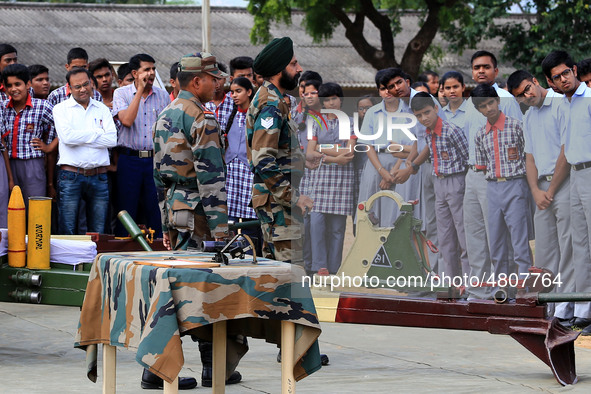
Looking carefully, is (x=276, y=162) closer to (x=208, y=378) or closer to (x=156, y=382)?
(x=208, y=378)

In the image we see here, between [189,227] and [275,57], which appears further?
[275,57]

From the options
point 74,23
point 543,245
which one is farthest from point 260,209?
point 74,23

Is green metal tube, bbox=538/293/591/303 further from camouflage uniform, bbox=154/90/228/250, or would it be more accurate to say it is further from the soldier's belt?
the soldier's belt

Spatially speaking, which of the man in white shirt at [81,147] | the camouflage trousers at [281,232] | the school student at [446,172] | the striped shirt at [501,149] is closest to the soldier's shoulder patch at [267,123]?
the camouflage trousers at [281,232]

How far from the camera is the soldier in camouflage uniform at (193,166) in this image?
5945mm

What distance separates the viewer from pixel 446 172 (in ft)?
21.1

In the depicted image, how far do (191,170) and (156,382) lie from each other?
1.24 m

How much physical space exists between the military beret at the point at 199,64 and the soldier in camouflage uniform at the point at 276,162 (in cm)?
35

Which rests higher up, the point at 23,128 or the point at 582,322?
the point at 23,128

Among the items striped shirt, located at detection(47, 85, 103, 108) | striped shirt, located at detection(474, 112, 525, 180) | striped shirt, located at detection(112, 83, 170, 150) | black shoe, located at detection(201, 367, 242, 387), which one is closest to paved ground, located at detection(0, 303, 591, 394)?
black shoe, located at detection(201, 367, 242, 387)

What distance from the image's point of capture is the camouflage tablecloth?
4457 millimetres

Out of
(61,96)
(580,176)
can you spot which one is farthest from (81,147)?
(580,176)

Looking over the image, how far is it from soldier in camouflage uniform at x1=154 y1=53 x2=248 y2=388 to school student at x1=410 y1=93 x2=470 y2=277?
123 centimetres

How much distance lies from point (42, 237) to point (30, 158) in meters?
3.20
